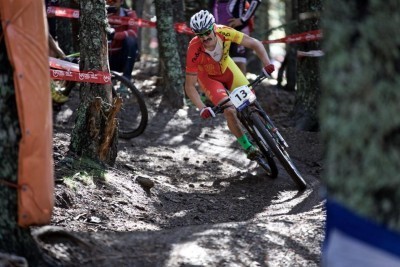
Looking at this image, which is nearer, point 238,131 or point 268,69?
point 268,69

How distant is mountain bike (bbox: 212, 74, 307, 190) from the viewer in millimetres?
7777

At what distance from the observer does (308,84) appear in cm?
1091

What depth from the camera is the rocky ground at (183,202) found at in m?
4.25

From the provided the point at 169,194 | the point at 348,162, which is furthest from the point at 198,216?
the point at 348,162

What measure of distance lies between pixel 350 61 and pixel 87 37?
447 centimetres

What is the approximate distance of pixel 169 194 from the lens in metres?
7.43

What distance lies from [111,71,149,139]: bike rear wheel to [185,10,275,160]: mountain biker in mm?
954

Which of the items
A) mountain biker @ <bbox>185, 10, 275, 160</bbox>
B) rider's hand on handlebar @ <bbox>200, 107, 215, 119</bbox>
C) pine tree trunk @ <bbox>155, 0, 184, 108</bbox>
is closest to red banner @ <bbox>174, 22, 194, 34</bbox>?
pine tree trunk @ <bbox>155, 0, 184, 108</bbox>

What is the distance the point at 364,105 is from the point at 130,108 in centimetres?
744

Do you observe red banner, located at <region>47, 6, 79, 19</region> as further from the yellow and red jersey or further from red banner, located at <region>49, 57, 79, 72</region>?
the yellow and red jersey

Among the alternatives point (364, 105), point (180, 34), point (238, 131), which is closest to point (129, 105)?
point (238, 131)

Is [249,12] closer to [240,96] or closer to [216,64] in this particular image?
[216,64]

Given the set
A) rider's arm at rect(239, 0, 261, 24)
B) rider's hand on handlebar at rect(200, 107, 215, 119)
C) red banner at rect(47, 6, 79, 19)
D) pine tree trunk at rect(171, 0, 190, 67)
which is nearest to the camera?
rider's hand on handlebar at rect(200, 107, 215, 119)

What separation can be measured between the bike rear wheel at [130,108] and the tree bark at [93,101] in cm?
137
